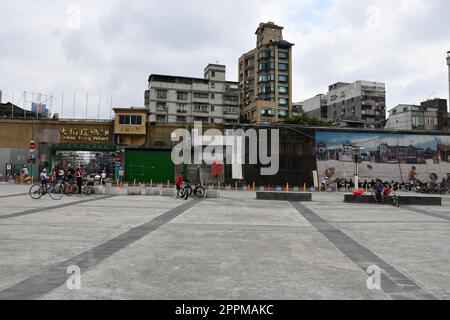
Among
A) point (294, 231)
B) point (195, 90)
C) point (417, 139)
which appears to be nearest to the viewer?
point (294, 231)

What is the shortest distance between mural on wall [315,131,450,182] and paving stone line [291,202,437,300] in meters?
33.3

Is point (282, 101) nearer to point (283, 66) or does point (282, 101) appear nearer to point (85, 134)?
point (283, 66)

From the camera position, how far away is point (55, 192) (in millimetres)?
19172

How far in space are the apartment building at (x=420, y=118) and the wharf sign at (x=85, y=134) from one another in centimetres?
5710

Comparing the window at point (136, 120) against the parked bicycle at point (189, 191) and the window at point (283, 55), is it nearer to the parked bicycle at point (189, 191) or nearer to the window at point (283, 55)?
the parked bicycle at point (189, 191)

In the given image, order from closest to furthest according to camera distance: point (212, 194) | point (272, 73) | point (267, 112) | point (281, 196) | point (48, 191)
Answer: point (48, 191)
point (281, 196)
point (212, 194)
point (267, 112)
point (272, 73)

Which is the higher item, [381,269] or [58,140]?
[58,140]

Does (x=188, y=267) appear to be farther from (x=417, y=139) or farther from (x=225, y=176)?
(x=417, y=139)

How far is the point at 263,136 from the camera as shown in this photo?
4197 cm

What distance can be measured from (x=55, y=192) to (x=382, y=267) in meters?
17.2

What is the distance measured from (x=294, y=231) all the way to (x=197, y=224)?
9.71ft

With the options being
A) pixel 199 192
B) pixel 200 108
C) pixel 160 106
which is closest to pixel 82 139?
pixel 199 192

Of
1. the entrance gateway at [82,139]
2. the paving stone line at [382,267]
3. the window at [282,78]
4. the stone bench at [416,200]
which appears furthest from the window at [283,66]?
the paving stone line at [382,267]
